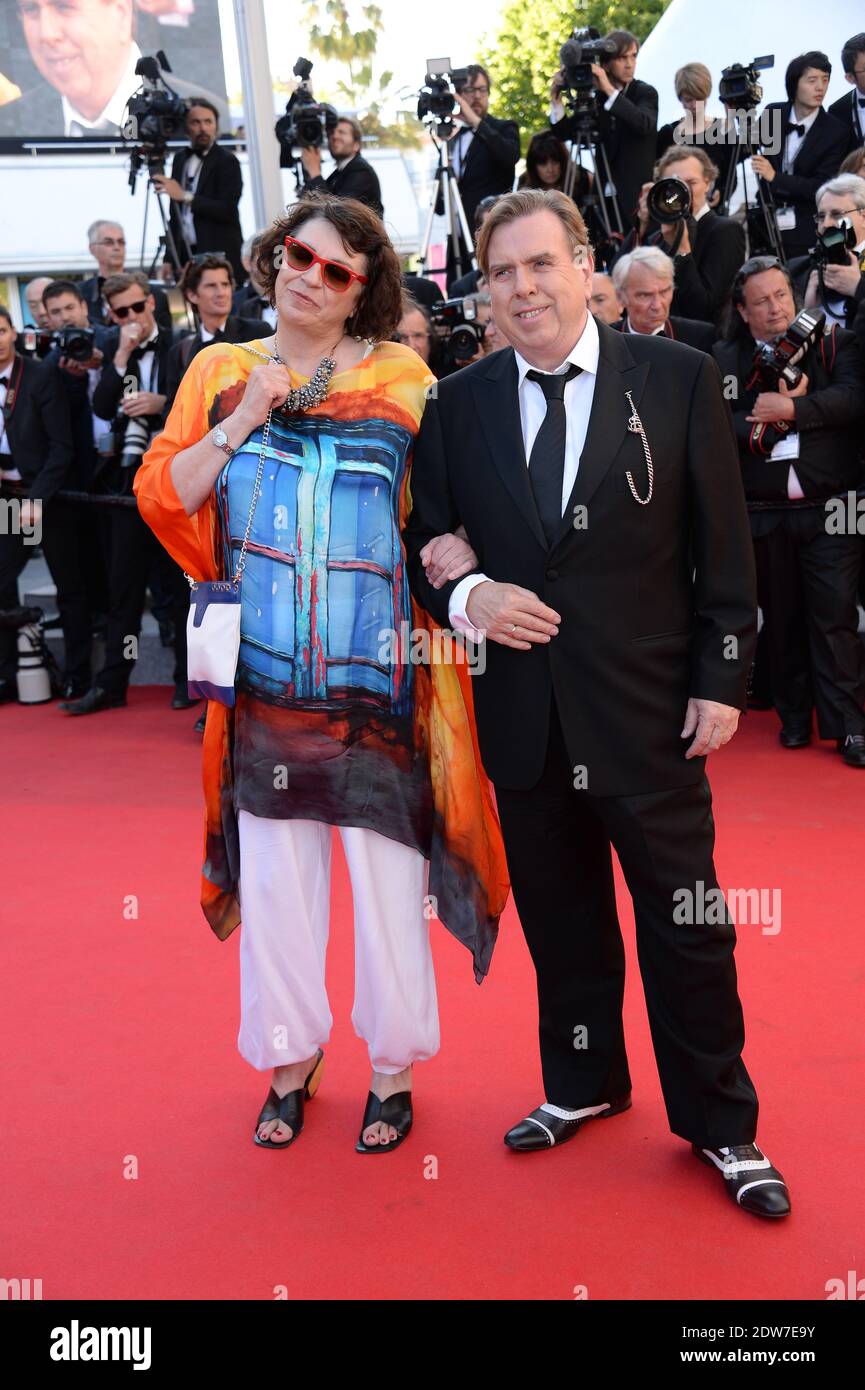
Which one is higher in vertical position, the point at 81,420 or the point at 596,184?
the point at 596,184

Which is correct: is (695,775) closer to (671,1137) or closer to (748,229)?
(671,1137)

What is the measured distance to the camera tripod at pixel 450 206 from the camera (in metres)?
7.55

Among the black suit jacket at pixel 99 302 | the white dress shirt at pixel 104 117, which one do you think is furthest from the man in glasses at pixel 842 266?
the white dress shirt at pixel 104 117

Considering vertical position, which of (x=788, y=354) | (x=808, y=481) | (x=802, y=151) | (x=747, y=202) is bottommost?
(x=808, y=481)

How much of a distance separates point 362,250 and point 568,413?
0.51m

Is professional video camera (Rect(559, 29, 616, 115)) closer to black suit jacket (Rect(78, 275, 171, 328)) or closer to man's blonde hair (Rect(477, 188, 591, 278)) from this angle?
black suit jacket (Rect(78, 275, 171, 328))

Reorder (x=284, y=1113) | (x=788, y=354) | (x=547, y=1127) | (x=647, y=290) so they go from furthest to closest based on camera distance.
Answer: (x=647, y=290) < (x=788, y=354) < (x=284, y=1113) < (x=547, y=1127)

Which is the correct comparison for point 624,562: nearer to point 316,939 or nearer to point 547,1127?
point 316,939

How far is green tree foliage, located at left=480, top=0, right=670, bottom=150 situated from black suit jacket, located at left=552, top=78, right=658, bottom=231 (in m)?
22.1

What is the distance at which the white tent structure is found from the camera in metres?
13.2

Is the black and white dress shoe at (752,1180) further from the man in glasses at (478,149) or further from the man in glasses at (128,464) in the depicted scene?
the man in glasses at (478,149)

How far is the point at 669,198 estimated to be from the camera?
540 centimetres

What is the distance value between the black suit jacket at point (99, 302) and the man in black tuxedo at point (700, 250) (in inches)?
116

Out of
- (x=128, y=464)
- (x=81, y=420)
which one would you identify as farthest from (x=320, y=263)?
(x=81, y=420)
